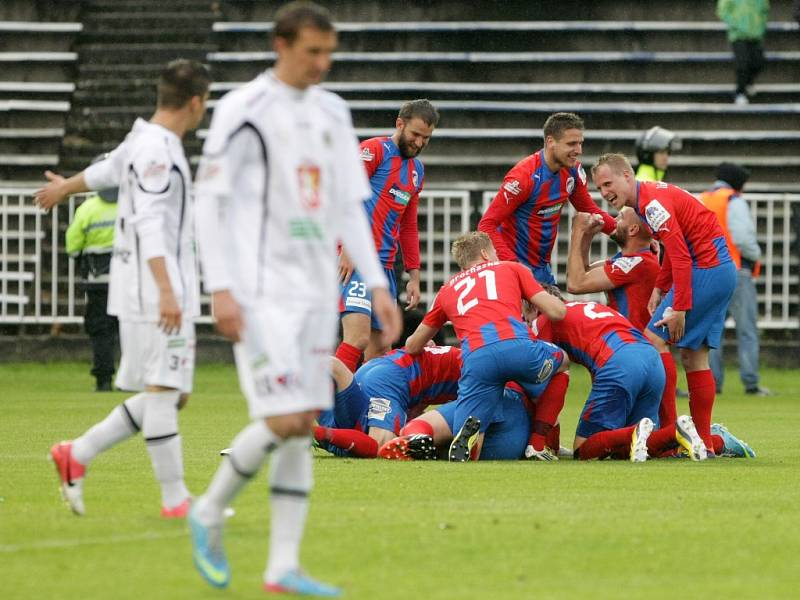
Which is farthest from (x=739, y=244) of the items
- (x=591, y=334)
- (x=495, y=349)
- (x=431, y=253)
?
(x=495, y=349)

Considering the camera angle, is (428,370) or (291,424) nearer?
(291,424)

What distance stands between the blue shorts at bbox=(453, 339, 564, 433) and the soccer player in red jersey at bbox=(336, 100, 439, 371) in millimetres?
1854

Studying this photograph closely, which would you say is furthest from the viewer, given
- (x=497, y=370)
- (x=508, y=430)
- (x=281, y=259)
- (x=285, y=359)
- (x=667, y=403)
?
(x=667, y=403)

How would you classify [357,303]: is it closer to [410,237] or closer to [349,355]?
[349,355]

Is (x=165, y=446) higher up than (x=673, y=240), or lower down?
lower down

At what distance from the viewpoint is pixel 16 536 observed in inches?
248

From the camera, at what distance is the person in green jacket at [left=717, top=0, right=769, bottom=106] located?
66.8 ft

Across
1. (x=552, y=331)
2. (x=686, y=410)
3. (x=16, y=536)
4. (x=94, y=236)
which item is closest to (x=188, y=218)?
(x=16, y=536)

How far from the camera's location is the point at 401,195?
11.8 meters

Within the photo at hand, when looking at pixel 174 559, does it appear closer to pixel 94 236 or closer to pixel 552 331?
pixel 552 331

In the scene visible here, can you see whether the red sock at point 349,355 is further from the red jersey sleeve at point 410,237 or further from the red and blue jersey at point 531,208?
the red and blue jersey at point 531,208

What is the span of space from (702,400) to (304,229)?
552 centimetres

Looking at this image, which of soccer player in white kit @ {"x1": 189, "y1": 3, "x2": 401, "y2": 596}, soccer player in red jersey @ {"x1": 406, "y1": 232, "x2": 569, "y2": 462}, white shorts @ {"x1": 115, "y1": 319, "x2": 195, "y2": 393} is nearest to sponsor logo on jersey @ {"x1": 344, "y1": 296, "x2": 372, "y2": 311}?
soccer player in red jersey @ {"x1": 406, "y1": 232, "x2": 569, "y2": 462}

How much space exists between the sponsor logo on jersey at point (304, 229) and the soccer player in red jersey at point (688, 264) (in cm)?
503
